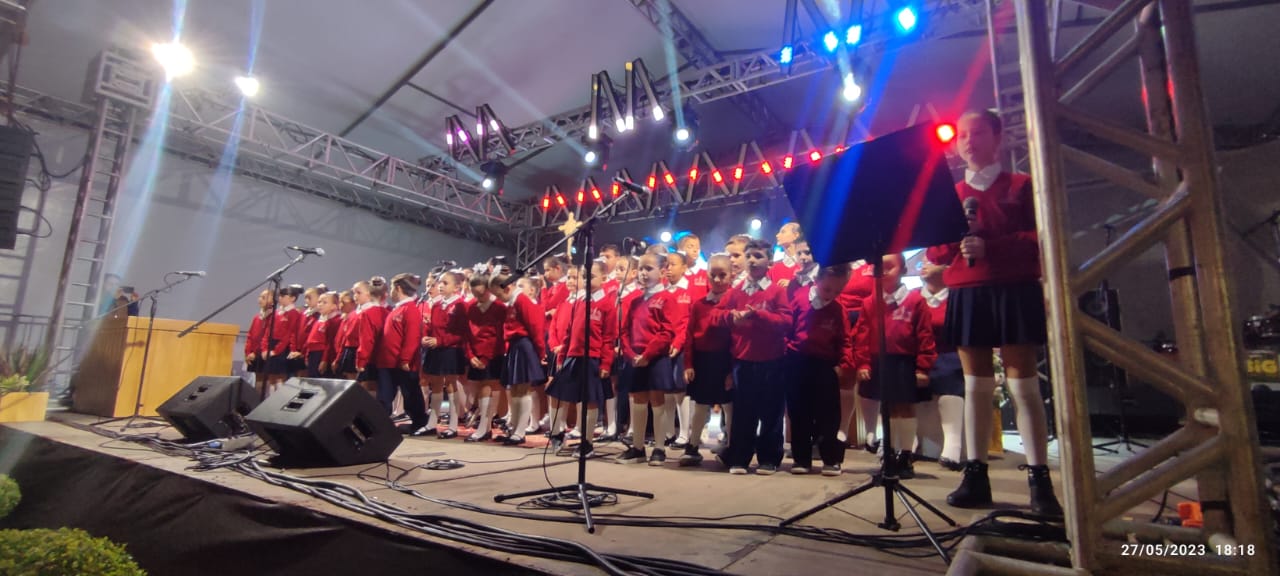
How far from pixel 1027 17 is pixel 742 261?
265 cm

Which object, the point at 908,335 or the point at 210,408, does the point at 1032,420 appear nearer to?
the point at 908,335

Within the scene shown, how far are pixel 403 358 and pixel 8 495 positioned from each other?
116 inches

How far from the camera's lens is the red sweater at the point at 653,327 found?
163 inches

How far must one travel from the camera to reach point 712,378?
3914 millimetres

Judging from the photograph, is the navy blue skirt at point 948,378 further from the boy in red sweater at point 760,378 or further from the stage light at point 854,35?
the stage light at point 854,35

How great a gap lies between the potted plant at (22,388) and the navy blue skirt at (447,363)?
4298 mm

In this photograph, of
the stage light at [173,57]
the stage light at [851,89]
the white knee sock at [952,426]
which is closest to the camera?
the white knee sock at [952,426]

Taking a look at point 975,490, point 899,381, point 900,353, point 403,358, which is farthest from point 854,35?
point 403,358

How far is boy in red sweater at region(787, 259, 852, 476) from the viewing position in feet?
11.7

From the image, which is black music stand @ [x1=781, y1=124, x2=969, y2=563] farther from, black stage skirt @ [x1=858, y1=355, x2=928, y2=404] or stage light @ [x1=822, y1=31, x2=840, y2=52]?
stage light @ [x1=822, y1=31, x2=840, y2=52]

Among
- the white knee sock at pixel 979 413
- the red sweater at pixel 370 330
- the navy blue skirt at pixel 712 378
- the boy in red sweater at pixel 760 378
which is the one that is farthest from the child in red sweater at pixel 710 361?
the red sweater at pixel 370 330

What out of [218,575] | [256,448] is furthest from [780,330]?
[256,448]

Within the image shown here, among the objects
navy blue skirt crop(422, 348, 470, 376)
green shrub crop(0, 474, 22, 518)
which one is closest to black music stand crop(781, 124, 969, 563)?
navy blue skirt crop(422, 348, 470, 376)

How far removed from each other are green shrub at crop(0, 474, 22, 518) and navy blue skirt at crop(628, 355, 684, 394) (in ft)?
15.3
